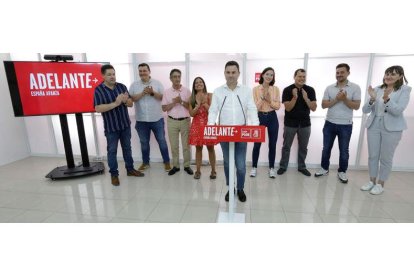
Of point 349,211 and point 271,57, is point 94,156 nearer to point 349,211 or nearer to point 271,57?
point 271,57

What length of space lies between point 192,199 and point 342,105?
2.48m

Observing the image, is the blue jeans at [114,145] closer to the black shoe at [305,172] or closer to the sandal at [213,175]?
the sandal at [213,175]

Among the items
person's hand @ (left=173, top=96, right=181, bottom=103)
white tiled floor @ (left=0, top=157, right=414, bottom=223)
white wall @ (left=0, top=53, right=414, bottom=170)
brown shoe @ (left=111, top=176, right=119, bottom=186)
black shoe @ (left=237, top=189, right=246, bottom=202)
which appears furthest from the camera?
white wall @ (left=0, top=53, right=414, bottom=170)

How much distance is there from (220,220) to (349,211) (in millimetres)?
1498

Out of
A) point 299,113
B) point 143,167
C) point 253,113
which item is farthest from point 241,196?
point 143,167

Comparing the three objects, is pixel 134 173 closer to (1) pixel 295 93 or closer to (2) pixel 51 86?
(2) pixel 51 86

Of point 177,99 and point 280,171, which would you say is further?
point 280,171

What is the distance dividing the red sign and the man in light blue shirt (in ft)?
6.23

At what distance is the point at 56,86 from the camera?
3471 millimetres

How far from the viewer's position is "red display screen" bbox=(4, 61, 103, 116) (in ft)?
10.7

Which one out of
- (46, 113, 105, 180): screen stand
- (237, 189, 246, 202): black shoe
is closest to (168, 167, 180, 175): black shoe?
(46, 113, 105, 180): screen stand

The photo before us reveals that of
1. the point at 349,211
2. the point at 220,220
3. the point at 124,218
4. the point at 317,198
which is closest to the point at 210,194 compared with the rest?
the point at 220,220

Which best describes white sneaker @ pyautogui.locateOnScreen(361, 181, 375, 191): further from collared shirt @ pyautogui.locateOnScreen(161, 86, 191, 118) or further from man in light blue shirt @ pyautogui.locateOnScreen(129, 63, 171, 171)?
man in light blue shirt @ pyautogui.locateOnScreen(129, 63, 171, 171)

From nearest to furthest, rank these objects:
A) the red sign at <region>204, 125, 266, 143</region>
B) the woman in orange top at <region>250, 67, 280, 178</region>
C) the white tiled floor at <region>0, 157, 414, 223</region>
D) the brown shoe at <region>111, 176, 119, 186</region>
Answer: the red sign at <region>204, 125, 266, 143</region> → the white tiled floor at <region>0, 157, 414, 223</region> → the woman in orange top at <region>250, 67, 280, 178</region> → the brown shoe at <region>111, 176, 119, 186</region>
